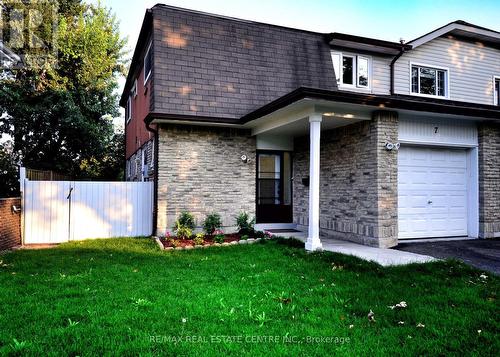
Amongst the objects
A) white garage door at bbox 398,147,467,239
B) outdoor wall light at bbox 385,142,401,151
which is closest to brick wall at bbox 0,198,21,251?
outdoor wall light at bbox 385,142,401,151

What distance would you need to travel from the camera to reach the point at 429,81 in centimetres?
1320

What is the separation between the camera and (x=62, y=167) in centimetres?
1773

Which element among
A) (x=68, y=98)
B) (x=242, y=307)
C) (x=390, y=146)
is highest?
(x=68, y=98)

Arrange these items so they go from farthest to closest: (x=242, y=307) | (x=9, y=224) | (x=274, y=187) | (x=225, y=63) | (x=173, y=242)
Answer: (x=274, y=187) < (x=225, y=63) < (x=173, y=242) < (x=9, y=224) < (x=242, y=307)

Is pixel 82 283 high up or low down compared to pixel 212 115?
down

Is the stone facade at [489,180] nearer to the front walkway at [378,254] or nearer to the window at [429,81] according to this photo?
the front walkway at [378,254]

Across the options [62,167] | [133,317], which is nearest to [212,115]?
[133,317]

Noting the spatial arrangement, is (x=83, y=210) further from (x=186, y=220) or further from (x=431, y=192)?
(x=431, y=192)

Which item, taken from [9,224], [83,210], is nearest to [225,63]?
[83,210]

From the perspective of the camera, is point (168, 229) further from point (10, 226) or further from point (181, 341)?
point (181, 341)

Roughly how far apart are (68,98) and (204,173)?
1006cm

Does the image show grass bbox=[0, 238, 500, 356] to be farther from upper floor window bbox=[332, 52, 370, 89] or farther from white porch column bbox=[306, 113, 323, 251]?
upper floor window bbox=[332, 52, 370, 89]

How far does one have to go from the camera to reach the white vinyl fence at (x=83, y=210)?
9336 mm

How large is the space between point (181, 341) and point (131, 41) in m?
21.8
